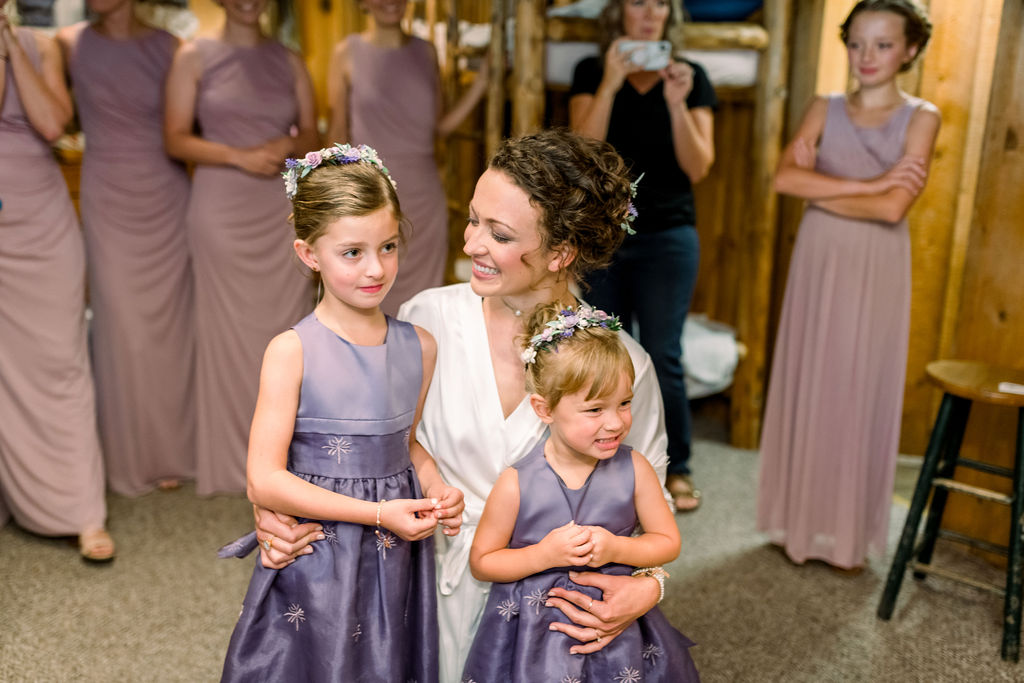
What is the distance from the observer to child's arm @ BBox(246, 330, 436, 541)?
152 centimetres

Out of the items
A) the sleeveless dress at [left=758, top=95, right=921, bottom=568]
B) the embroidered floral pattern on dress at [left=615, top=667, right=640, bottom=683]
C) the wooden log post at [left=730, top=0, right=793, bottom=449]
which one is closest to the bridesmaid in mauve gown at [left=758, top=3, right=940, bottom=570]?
the sleeveless dress at [left=758, top=95, right=921, bottom=568]

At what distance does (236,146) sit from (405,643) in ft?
6.60

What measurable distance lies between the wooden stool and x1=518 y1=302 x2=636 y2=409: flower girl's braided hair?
4.20 ft

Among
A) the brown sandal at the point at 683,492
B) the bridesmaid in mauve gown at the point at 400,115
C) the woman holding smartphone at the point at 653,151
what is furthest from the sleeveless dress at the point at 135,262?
the brown sandal at the point at 683,492

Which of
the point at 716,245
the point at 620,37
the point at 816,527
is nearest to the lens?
the point at 816,527

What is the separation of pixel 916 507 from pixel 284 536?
5.68ft

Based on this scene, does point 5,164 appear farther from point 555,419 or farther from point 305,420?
point 555,419

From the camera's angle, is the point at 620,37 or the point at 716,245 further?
the point at 716,245

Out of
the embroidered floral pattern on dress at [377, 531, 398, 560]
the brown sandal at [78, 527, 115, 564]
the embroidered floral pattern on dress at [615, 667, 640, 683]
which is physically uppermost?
the embroidered floral pattern on dress at [377, 531, 398, 560]

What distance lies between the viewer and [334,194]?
1.56 metres

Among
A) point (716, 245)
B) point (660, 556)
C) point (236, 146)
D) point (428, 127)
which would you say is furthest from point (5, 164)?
point (716, 245)

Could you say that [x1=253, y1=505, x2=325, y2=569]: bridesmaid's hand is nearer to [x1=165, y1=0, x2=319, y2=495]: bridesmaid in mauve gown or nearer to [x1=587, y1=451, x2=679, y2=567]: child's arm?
[x1=587, y1=451, x2=679, y2=567]: child's arm

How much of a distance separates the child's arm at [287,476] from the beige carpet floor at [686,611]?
3.05 ft

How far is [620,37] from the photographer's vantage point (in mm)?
3059
